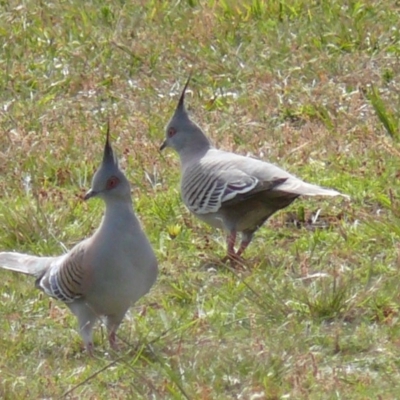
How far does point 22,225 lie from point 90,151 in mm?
1411

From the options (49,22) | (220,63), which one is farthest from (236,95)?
(49,22)

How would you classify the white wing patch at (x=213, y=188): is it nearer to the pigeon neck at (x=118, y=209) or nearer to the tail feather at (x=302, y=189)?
the tail feather at (x=302, y=189)

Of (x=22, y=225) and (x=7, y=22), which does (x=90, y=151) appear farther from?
(x=7, y=22)

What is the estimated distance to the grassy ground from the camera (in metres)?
5.24

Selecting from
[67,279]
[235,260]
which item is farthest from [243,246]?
[67,279]

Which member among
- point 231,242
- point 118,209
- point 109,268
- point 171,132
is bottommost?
point 231,242

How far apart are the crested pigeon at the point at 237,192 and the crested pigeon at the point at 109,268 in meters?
0.99

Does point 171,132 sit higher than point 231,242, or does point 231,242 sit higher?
point 171,132

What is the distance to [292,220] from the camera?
7262 millimetres

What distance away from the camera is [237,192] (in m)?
6.49

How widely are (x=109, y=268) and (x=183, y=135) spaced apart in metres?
2.11

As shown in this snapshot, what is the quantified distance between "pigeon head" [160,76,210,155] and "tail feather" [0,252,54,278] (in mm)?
1391

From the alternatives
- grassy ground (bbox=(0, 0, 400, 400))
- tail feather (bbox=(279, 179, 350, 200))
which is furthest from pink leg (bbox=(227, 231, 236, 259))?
→ tail feather (bbox=(279, 179, 350, 200))

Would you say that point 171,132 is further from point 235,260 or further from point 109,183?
point 109,183
